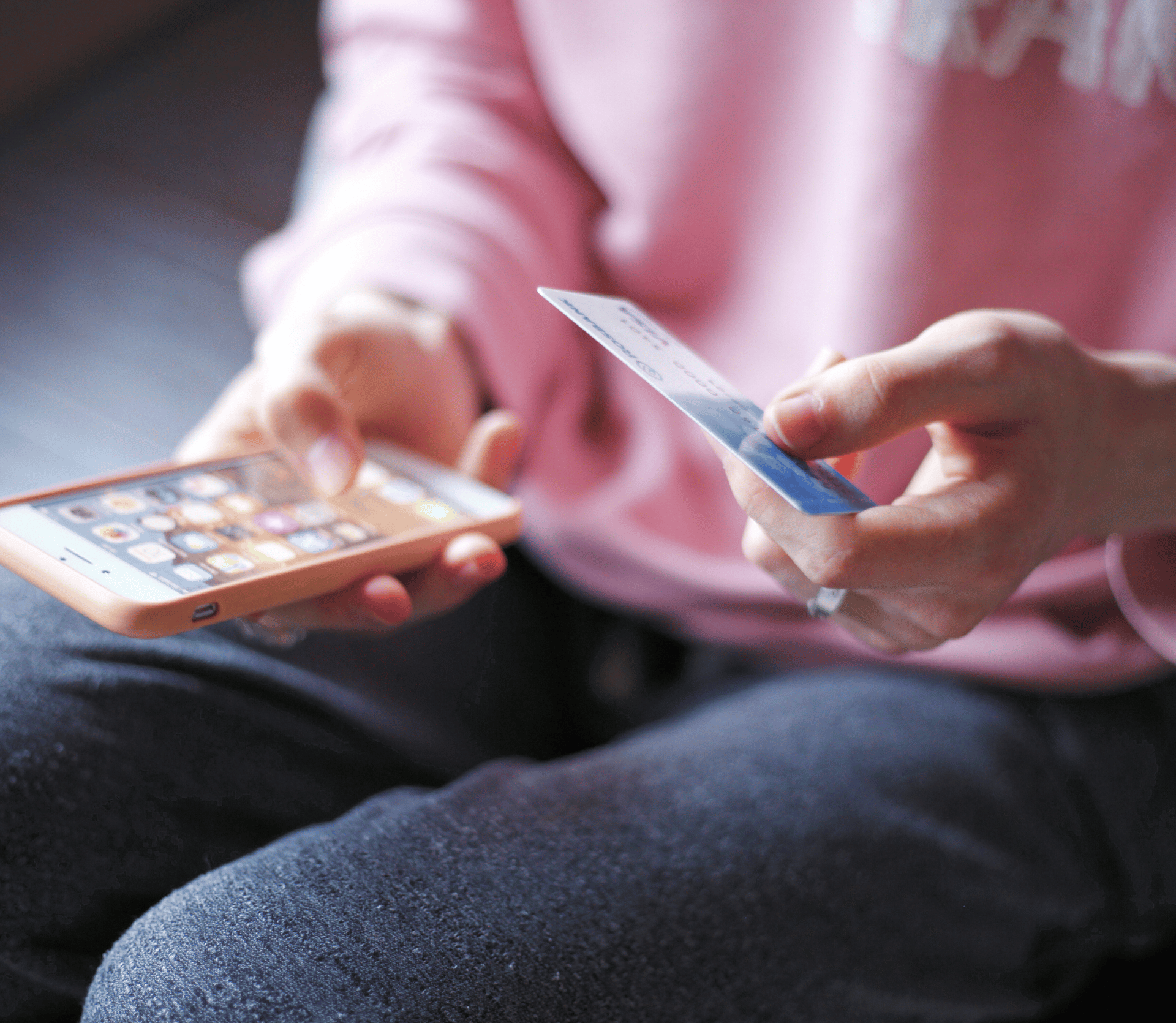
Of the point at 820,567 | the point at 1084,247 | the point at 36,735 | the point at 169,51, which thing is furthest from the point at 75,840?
the point at 169,51

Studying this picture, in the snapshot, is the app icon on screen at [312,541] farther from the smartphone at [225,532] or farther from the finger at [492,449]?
→ the finger at [492,449]

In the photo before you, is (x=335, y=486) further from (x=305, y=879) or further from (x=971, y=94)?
(x=971, y=94)

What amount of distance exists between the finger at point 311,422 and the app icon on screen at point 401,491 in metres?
0.04

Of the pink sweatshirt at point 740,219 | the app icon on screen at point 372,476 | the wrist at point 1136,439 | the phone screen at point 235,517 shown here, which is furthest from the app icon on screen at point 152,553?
the wrist at point 1136,439

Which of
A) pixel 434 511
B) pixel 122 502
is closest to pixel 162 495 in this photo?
pixel 122 502

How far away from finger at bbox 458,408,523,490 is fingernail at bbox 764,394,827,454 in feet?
0.78

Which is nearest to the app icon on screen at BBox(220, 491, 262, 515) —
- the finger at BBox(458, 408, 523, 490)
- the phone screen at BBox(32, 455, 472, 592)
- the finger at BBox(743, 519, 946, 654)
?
the phone screen at BBox(32, 455, 472, 592)

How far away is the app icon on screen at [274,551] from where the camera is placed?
384mm

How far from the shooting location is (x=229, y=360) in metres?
0.67

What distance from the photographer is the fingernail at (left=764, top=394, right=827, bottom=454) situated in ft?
0.89

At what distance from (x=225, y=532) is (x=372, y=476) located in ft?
0.29

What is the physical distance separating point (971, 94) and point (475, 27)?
34 cm

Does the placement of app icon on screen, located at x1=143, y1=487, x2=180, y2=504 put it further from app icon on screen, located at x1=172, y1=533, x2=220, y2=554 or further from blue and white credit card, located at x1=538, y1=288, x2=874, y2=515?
blue and white credit card, located at x1=538, y1=288, x2=874, y2=515

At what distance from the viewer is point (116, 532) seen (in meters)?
0.37
